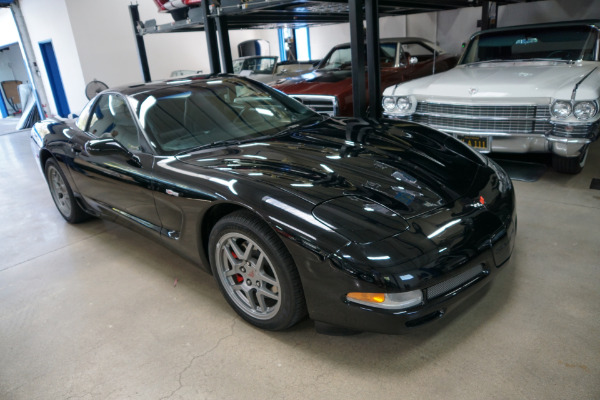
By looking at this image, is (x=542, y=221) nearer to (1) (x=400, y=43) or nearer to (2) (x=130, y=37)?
(1) (x=400, y=43)

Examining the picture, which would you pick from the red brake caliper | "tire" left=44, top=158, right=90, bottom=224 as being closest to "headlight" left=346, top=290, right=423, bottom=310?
the red brake caliper

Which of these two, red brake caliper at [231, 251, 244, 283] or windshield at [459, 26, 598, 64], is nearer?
red brake caliper at [231, 251, 244, 283]

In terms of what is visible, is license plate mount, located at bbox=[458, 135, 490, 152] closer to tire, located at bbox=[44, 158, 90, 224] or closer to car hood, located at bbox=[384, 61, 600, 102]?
car hood, located at bbox=[384, 61, 600, 102]

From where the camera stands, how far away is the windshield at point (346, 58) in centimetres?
652

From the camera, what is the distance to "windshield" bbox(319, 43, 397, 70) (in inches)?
257

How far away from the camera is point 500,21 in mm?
9539

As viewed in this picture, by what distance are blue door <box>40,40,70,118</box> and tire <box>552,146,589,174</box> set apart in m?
12.1

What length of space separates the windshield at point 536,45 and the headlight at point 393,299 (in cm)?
408

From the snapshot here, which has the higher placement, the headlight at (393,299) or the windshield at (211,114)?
the windshield at (211,114)

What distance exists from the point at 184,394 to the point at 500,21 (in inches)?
413

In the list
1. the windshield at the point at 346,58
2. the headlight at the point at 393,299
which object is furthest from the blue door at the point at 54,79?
the headlight at the point at 393,299

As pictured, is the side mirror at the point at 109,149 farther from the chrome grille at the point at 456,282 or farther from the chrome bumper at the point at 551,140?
the chrome bumper at the point at 551,140

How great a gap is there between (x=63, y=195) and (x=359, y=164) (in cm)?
290

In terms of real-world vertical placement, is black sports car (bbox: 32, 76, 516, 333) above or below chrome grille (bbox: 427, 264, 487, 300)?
above
